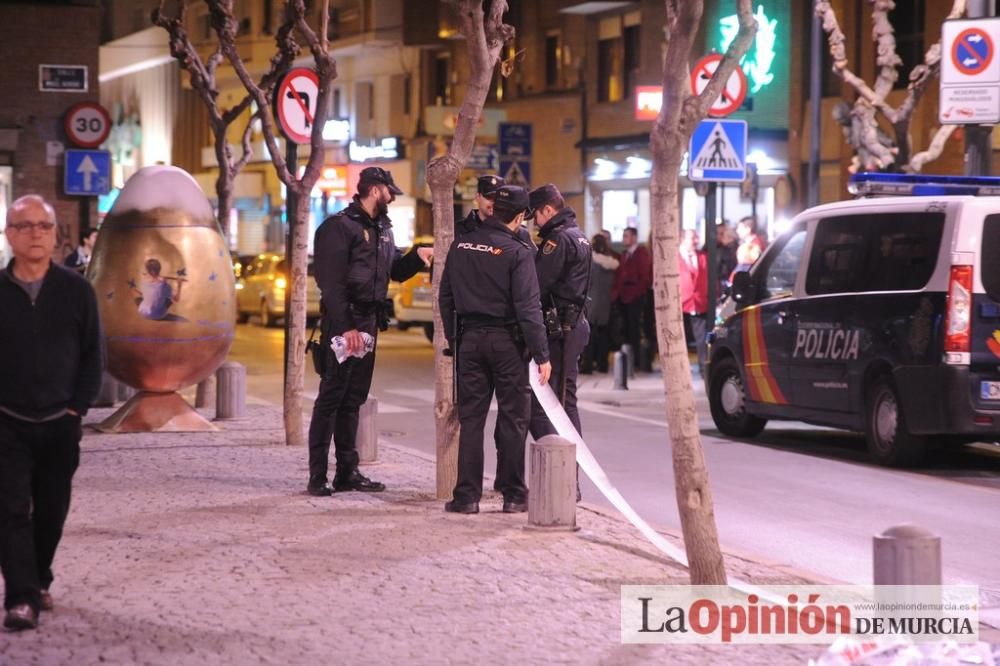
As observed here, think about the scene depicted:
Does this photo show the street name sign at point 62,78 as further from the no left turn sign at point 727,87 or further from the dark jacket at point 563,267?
the dark jacket at point 563,267

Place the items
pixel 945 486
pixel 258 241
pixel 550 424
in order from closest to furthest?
pixel 550 424, pixel 945 486, pixel 258 241

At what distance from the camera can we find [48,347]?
757cm

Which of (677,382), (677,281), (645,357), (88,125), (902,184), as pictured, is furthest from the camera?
(88,125)

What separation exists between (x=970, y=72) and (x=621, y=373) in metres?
6.08

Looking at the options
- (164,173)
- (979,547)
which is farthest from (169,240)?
(979,547)

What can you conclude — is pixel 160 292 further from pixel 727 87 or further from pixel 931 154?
pixel 931 154

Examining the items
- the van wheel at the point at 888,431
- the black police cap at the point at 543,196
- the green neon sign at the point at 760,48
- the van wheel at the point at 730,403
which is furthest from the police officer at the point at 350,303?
the green neon sign at the point at 760,48

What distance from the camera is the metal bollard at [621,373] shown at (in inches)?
827

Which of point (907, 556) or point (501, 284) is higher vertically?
point (501, 284)

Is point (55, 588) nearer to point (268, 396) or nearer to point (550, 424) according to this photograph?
point (550, 424)

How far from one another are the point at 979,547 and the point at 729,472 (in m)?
3.51

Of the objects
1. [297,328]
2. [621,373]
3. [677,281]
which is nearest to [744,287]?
[297,328]

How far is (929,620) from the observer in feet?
23.3

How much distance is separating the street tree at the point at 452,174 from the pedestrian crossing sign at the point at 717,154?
27.8ft
